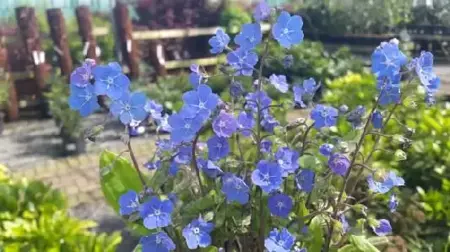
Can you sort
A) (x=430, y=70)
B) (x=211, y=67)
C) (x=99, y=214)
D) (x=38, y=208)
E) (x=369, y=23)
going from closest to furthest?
(x=430, y=70)
(x=38, y=208)
(x=99, y=214)
(x=211, y=67)
(x=369, y=23)

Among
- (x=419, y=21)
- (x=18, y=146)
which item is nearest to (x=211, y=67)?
(x=18, y=146)

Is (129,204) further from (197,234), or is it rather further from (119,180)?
(119,180)

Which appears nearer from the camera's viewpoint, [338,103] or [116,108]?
[116,108]

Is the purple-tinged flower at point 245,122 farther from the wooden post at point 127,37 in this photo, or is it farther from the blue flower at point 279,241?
the wooden post at point 127,37

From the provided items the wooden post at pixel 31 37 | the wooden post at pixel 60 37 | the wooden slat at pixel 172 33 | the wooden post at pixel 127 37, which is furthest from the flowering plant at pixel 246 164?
the wooden slat at pixel 172 33

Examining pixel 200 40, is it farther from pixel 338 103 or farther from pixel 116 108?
pixel 116 108

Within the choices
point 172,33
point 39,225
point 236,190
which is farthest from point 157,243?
point 172,33
